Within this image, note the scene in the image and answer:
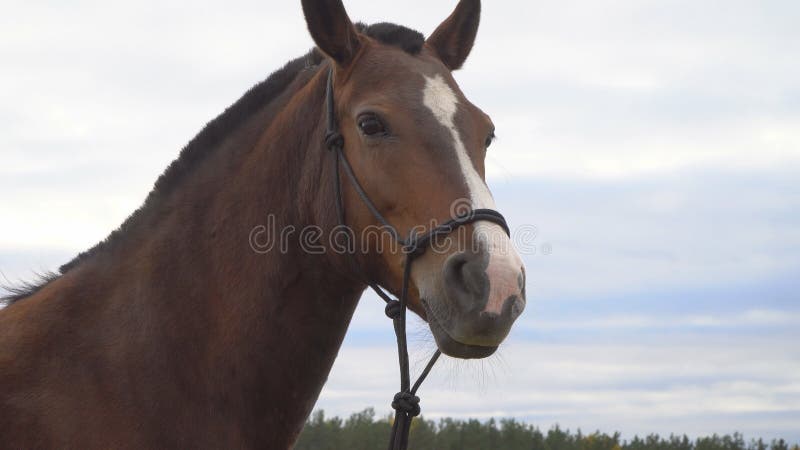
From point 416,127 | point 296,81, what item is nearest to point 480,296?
point 416,127

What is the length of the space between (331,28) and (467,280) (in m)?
1.70

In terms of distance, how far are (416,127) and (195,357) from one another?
1547 millimetres

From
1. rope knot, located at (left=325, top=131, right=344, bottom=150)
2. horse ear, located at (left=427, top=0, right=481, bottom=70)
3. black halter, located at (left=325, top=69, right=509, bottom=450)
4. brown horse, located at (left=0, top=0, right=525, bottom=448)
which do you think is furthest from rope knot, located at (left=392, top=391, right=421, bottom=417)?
horse ear, located at (left=427, top=0, right=481, bottom=70)

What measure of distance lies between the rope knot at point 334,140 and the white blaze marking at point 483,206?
50cm

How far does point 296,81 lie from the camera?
5152mm

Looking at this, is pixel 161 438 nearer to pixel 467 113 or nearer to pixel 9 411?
pixel 9 411

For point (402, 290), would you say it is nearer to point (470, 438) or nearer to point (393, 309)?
point (393, 309)

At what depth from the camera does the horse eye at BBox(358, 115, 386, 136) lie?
4344 millimetres

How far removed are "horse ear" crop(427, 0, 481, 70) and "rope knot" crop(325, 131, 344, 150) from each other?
105cm

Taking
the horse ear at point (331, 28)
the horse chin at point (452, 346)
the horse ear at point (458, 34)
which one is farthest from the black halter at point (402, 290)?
the horse ear at point (458, 34)

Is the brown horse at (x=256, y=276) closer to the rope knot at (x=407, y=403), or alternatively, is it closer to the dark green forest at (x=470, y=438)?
the rope knot at (x=407, y=403)

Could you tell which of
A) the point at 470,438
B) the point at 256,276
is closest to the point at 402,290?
the point at 256,276

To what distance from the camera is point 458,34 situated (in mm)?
5469

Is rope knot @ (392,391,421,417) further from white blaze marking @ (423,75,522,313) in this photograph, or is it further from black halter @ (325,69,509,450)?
white blaze marking @ (423,75,522,313)
